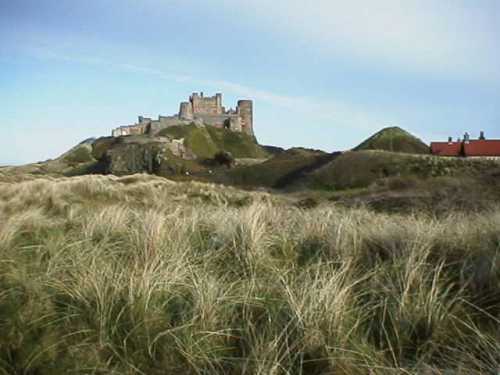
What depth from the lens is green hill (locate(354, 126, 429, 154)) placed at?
8567cm

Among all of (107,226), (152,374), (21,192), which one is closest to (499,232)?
(152,374)

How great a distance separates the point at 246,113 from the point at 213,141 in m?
24.0

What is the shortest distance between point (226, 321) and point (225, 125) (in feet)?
387

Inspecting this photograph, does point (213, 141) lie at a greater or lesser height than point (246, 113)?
lesser

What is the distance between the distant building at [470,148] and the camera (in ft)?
218

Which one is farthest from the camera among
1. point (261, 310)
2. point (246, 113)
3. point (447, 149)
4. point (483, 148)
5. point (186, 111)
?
point (246, 113)

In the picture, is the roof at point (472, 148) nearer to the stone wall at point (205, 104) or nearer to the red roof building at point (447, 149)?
the red roof building at point (447, 149)

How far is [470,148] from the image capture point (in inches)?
2660

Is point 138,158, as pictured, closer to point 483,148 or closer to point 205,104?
point 483,148

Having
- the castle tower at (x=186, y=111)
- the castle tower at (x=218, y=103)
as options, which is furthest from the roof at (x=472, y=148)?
the castle tower at (x=218, y=103)

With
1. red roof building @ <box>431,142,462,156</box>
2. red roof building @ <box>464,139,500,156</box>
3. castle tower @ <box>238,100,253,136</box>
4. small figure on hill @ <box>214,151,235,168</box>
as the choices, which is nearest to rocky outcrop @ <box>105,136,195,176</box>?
small figure on hill @ <box>214,151,235,168</box>

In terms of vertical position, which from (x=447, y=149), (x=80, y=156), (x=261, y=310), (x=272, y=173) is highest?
(x=447, y=149)

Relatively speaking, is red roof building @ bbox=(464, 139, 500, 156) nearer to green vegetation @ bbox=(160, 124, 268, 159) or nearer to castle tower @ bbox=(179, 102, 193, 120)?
green vegetation @ bbox=(160, 124, 268, 159)

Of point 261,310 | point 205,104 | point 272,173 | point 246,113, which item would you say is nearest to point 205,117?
point 205,104
